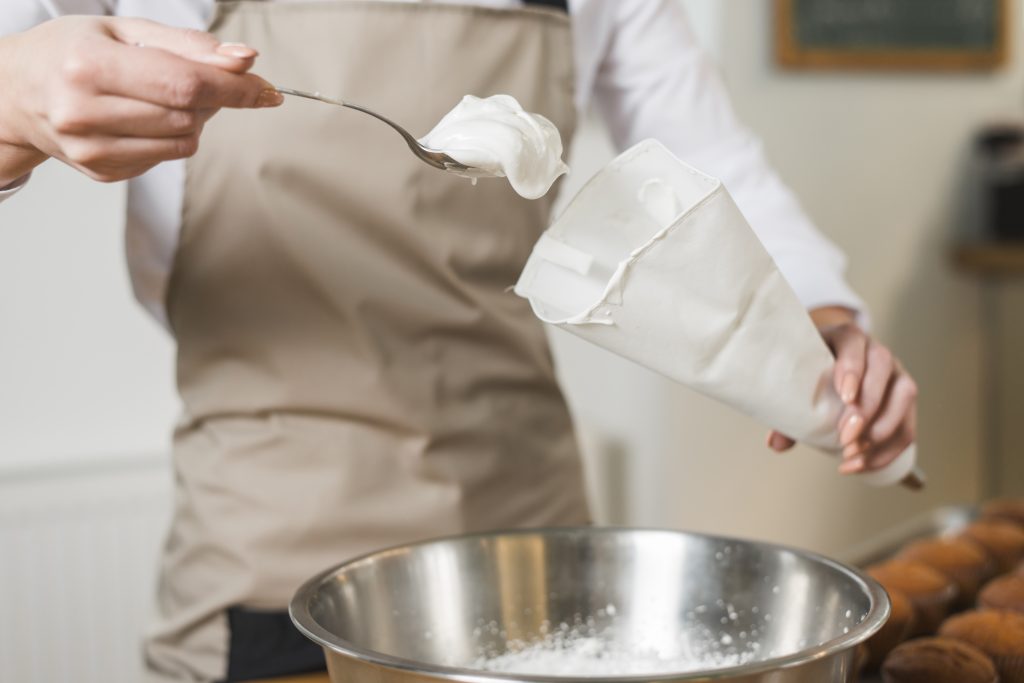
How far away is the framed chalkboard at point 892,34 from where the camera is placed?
245 cm

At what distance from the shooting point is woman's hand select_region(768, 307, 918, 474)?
2.61ft

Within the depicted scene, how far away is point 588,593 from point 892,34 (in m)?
2.25

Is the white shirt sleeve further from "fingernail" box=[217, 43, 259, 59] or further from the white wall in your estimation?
the white wall

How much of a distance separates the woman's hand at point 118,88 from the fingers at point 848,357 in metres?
0.43

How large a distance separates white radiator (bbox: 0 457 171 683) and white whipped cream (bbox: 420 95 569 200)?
1.25 metres

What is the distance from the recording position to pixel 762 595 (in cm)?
71

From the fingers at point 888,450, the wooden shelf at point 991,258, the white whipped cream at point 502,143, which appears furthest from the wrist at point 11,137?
the wooden shelf at point 991,258

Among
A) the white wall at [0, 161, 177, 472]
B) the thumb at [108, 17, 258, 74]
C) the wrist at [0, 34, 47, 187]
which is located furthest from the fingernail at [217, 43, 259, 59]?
the white wall at [0, 161, 177, 472]

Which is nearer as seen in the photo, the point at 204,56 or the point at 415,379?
the point at 204,56

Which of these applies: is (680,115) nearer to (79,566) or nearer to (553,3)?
(553,3)

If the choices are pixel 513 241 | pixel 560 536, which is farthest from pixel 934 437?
pixel 560 536

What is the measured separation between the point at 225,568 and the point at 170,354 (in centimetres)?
98

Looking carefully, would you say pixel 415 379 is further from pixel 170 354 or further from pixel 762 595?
pixel 170 354

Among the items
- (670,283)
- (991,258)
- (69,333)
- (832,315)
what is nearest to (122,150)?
(670,283)
